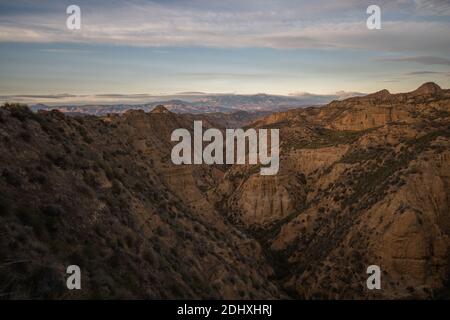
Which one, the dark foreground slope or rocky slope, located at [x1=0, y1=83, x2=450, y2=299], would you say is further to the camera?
rocky slope, located at [x1=0, y1=83, x2=450, y2=299]

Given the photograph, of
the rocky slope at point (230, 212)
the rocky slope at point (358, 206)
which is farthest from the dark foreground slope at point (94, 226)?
the rocky slope at point (358, 206)

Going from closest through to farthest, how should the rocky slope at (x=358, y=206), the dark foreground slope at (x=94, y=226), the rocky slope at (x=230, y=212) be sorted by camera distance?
the dark foreground slope at (x=94, y=226)
the rocky slope at (x=230, y=212)
the rocky slope at (x=358, y=206)

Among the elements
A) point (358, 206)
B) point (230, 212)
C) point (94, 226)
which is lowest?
point (230, 212)

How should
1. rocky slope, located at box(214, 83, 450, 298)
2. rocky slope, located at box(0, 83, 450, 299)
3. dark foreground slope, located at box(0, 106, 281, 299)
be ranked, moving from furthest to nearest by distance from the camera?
rocky slope, located at box(214, 83, 450, 298) < rocky slope, located at box(0, 83, 450, 299) < dark foreground slope, located at box(0, 106, 281, 299)

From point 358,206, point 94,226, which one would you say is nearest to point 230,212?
point 358,206

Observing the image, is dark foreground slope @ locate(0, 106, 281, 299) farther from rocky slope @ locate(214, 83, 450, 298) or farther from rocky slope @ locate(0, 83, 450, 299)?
rocky slope @ locate(214, 83, 450, 298)

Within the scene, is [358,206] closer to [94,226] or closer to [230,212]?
[230,212]

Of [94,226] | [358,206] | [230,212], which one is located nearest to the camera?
[94,226]

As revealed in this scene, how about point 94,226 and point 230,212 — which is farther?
point 230,212

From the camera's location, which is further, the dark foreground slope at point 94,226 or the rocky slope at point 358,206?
the rocky slope at point 358,206

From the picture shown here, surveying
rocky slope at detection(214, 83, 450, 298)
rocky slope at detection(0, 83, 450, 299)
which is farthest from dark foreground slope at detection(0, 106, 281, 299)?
rocky slope at detection(214, 83, 450, 298)

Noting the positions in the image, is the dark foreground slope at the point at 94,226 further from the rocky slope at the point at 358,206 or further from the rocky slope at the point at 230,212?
the rocky slope at the point at 358,206
